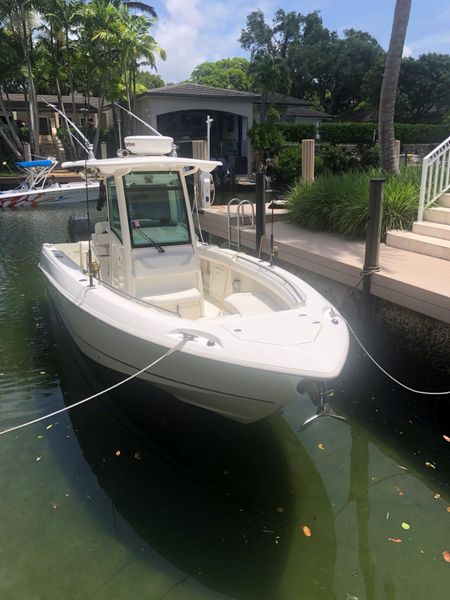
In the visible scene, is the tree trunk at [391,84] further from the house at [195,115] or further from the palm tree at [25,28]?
the palm tree at [25,28]

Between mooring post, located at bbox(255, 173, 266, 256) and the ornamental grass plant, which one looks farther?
mooring post, located at bbox(255, 173, 266, 256)


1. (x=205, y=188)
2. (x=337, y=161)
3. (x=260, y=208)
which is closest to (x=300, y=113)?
(x=337, y=161)

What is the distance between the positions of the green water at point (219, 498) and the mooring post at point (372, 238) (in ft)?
2.47

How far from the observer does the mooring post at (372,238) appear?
537cm

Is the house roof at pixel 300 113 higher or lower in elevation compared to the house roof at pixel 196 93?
lower

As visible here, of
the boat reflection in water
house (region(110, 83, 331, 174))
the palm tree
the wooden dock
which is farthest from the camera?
house (region(110, 83, 331, 174))

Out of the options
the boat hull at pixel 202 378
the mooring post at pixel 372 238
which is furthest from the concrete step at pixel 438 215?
the boat hull at pixel 202 378

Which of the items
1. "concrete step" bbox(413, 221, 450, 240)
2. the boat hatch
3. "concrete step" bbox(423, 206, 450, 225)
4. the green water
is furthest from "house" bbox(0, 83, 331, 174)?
the boat hatch

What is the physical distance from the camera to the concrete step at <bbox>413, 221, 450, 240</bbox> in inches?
272

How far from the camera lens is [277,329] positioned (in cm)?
377

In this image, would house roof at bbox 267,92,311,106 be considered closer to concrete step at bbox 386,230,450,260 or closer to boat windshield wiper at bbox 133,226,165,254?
concrete step at bbox 386,230,450,260

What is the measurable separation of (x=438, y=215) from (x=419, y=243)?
2.97ft

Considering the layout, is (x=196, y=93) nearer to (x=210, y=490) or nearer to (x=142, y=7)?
(x=142, y=7)

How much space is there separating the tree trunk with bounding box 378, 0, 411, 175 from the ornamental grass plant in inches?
12.6
